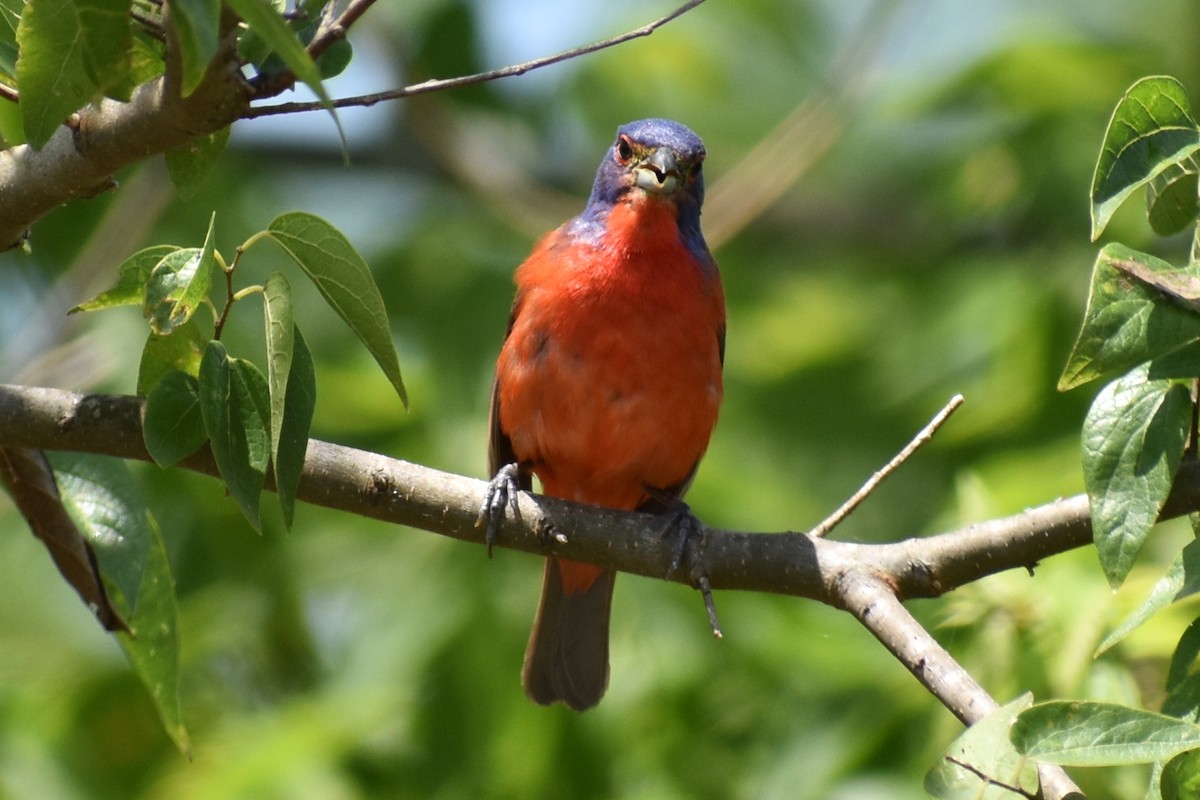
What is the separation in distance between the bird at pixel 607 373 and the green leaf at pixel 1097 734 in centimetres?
322

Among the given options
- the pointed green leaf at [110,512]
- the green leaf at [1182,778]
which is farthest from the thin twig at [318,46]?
the green leaf at [1182,778]

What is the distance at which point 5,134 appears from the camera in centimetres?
337

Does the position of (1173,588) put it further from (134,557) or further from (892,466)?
(134,557)

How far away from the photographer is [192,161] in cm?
326

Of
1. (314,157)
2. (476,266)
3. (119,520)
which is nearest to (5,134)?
(119,520)

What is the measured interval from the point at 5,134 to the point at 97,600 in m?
1.12

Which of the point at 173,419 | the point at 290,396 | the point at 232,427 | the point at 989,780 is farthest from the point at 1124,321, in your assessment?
the point at 173,419

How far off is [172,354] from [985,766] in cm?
194

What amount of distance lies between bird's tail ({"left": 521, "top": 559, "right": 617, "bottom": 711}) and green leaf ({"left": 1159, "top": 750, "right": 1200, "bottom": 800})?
331 cm

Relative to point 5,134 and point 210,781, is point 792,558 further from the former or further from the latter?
point 210,781

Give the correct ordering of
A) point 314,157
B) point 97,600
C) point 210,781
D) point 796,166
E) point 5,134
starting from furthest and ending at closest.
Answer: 1. point 314,157
2. point 796,166
3. point 210,781
4. point 97,600
5. point 5,134

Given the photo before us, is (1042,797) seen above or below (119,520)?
above

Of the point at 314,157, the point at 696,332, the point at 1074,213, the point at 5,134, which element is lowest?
the point at 314,157

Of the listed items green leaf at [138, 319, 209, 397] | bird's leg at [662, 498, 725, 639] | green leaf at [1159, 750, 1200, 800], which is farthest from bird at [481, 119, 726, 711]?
green leaf at [1159, 750, 1200, 800]
